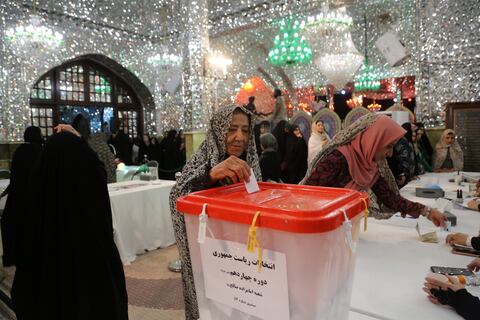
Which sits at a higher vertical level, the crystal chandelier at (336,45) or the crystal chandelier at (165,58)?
the crystal chandelier at (165,58)

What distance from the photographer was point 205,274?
76 centimetres

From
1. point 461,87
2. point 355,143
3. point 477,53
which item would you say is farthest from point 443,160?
point 355,143

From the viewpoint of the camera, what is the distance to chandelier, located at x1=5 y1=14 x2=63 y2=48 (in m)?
5.59

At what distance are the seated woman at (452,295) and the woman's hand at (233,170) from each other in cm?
62

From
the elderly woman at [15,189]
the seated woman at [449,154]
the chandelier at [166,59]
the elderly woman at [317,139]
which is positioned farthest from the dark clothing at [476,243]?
the chandelier at [166,59]

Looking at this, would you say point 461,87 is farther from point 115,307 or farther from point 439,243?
point 115,307

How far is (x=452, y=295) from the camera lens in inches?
37.5

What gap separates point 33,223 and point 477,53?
562cm

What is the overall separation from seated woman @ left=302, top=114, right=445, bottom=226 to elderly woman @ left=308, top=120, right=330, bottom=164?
3.05m

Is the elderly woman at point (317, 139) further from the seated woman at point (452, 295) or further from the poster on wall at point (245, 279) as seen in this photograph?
the poster on wall at point (245, 279)

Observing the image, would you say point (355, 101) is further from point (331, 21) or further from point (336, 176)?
point (336, 176)

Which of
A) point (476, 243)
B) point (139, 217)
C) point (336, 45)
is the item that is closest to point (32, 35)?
point (139, 217)

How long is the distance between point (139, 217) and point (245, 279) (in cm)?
307

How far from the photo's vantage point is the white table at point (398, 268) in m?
0.96
